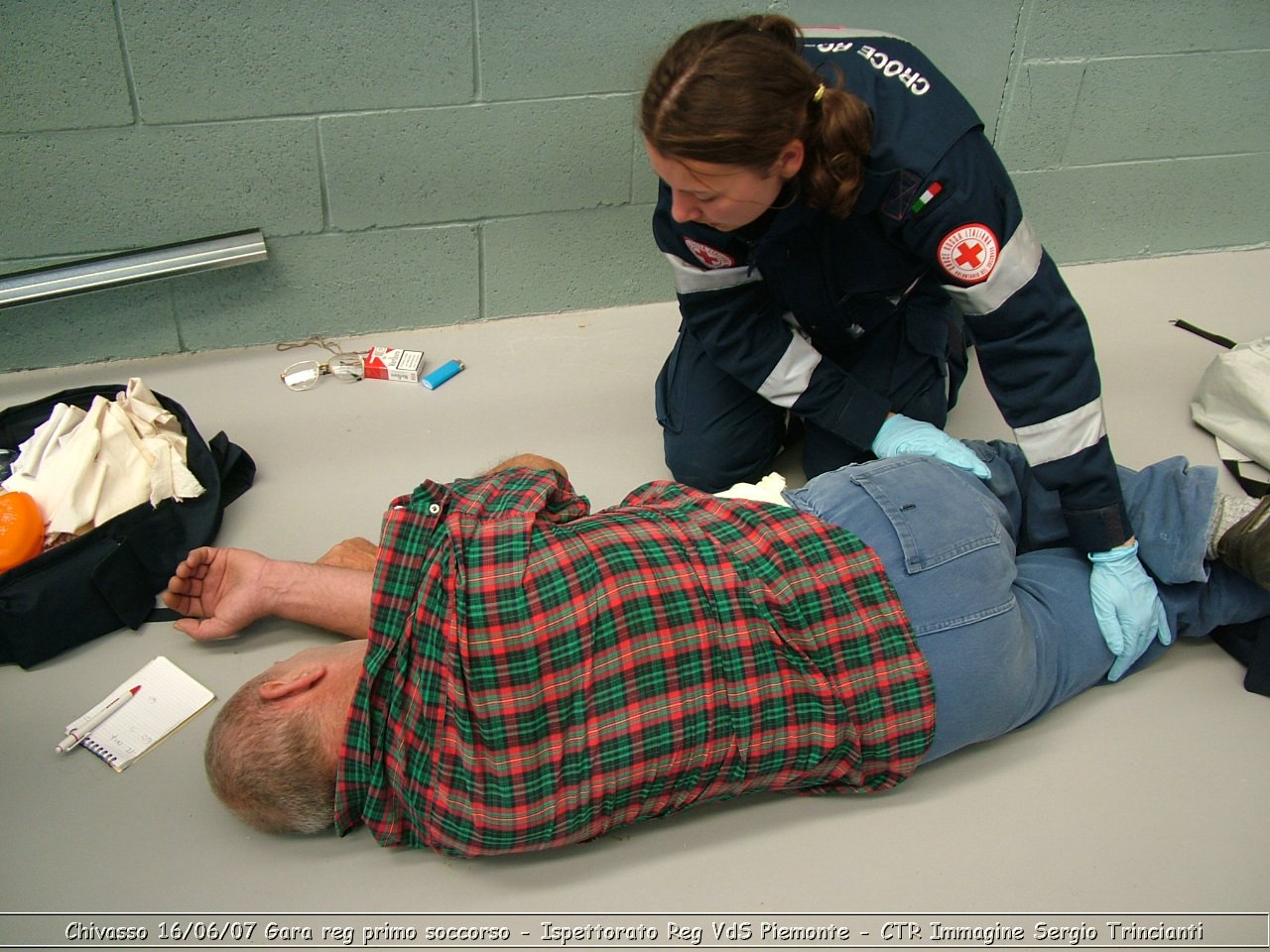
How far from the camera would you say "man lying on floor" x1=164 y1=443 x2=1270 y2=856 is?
118cm

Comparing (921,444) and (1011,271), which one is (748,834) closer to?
(921,444)

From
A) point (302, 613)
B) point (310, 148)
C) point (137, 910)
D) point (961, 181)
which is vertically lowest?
point (137, 910)

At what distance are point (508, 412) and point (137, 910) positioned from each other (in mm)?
1141

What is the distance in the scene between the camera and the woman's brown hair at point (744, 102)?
4.00 ft

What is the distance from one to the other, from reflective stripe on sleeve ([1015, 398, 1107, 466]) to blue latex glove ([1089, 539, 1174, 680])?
0.16 m

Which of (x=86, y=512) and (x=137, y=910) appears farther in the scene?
(x=86, y=512)

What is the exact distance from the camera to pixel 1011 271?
4.66 ft

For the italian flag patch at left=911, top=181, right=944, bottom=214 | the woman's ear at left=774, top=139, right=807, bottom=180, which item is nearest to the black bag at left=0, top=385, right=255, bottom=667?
the woman's ear at left=774, top=139, right=807, bottom=180

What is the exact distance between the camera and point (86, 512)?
175 centimetres

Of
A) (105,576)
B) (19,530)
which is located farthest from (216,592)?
(19,530)

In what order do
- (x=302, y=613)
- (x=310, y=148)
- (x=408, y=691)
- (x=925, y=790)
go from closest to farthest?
1. (x=408, y=691)
2. (x=925, y=790)
3. (x=302, y=613)
4. (x=310, y=148)

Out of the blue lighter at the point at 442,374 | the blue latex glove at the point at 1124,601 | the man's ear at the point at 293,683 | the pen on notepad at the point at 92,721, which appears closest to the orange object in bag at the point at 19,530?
the pen on notepad at the point at 92,721

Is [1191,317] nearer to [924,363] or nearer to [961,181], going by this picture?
[924,363]

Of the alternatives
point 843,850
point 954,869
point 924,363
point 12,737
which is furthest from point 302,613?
point 924,363
